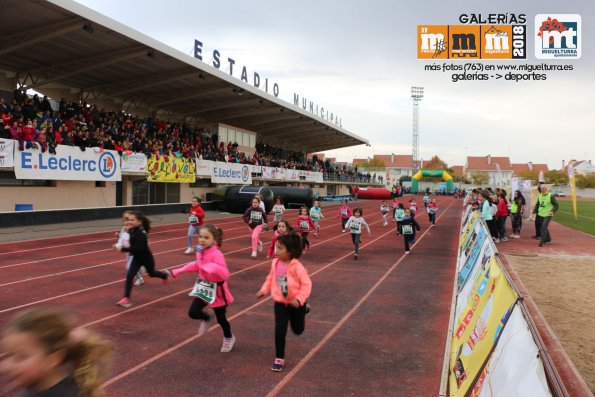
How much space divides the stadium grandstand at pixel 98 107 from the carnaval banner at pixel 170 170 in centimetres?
42

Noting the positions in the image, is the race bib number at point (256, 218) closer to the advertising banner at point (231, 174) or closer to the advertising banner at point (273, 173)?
the advertising banner at point (231, 174)

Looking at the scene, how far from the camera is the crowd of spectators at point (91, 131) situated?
1717 centimetres

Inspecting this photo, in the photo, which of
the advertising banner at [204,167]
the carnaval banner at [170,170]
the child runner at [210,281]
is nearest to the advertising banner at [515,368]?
the child runner at [210,281]

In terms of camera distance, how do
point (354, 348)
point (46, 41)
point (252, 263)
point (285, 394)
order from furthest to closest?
point (46, 41) → point (252, 263) → point (354, 348) → point (285, 394)

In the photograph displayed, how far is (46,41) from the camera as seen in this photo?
754 inches

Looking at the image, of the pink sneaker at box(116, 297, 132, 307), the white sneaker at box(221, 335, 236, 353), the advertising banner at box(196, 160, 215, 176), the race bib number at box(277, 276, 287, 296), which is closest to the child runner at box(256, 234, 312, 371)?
the race bib number at box(277, 276, 287, 296)

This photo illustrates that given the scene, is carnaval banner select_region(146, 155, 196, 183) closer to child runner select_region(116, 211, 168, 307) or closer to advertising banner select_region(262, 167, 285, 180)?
advertising banner select_region(262, 167, 285, 180)

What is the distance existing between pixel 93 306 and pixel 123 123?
19.9m

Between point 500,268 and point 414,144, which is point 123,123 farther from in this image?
point 414,144

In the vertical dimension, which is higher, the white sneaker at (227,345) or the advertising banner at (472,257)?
the advertising banner at (472,257)

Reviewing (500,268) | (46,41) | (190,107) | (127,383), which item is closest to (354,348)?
(500,268)

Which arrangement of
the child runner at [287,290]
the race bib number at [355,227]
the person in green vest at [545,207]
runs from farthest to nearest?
the person in green vest at [545,207] < the race bib number at [355,227] < the child runner at [287,290]

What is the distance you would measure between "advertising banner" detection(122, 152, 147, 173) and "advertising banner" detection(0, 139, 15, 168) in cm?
578

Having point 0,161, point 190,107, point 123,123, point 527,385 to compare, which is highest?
point 190,107
